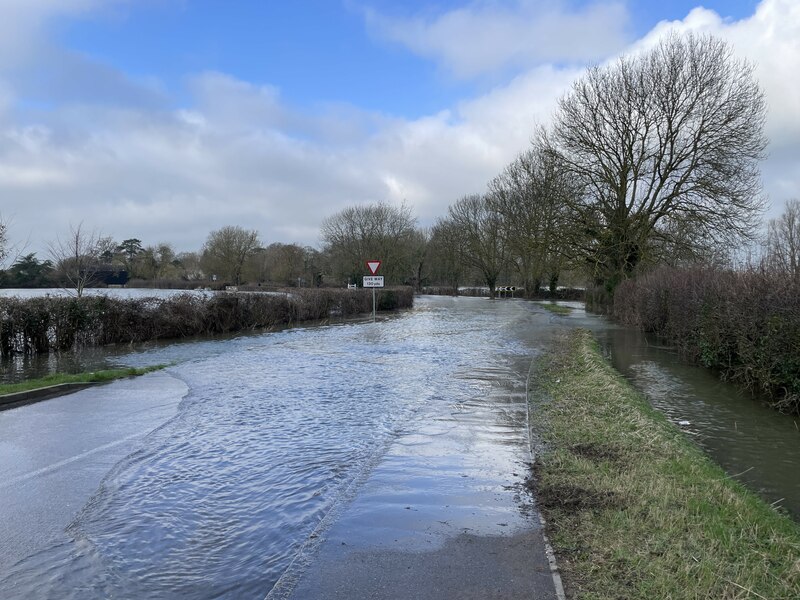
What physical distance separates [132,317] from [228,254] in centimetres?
6334

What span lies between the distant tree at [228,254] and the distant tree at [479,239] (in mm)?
30758

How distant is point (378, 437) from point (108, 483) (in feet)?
10.7

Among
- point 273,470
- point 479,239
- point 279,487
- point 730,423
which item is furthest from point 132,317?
point 479,239

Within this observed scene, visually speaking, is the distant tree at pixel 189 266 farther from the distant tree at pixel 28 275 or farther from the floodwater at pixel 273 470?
the floodwater at pixel 273 470

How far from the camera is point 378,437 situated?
7.64 m

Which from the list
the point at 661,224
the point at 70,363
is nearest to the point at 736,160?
the point at 661,224

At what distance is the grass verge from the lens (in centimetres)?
360

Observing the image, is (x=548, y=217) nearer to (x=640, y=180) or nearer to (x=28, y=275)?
(x=640, y=180)

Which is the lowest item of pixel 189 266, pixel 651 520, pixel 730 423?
pixel 730 423

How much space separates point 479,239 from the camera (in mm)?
70562

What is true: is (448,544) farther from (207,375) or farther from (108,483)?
(207,375)

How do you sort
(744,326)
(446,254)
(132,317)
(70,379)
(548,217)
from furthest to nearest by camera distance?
(446,254) < (548,217) < (132,317) < (70,379) < (744,326)

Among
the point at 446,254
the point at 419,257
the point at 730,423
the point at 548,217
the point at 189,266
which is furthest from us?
the point at 189,266

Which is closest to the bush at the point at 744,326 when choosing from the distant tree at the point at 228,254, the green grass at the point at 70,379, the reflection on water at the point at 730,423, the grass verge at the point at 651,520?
the reflection on water at the point at 730,423
